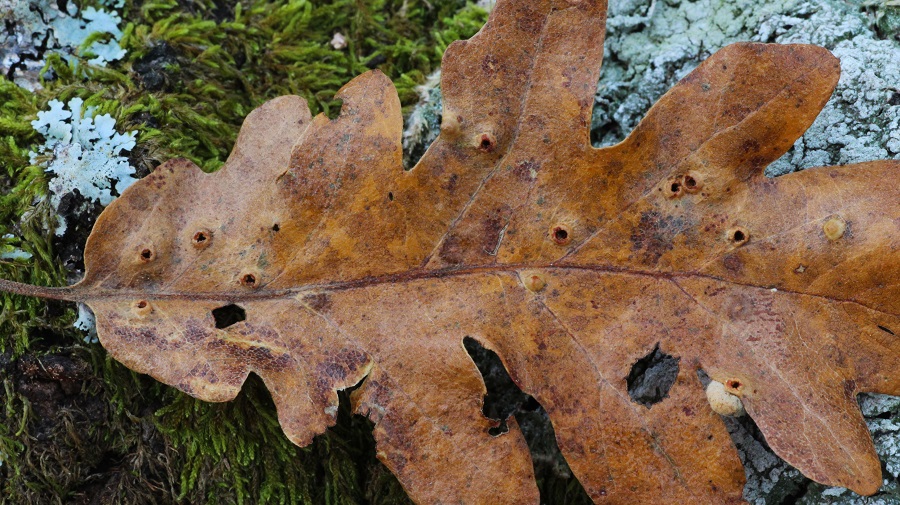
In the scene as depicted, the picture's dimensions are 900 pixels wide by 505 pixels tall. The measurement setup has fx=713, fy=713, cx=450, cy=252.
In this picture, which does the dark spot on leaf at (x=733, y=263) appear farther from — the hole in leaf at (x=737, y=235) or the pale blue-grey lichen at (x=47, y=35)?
the pale blue-grey lichen at (x=47, y=35)

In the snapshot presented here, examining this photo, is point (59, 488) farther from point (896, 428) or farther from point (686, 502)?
point (896, 428)

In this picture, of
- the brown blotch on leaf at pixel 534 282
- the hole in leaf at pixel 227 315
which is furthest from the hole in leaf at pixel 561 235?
the hole in leaf at pixel 227 315

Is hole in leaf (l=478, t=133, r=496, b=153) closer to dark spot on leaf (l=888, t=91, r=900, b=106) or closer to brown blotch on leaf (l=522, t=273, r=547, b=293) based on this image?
brown blotch on leaf (l=522, t=273, r=547, b=293)

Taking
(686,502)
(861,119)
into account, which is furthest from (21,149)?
(861,119)

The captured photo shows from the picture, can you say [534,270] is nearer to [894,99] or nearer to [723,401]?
[723,401]

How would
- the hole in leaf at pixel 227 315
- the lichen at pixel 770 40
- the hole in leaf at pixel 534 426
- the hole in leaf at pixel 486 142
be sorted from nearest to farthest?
the hole in leaf at pixel 486 142, the hole in leaf at pixel 227 315, the lichen at pixel 770 40, the hole in leaf at pixel 534 426

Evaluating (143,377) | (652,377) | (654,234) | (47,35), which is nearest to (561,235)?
(654,234)
